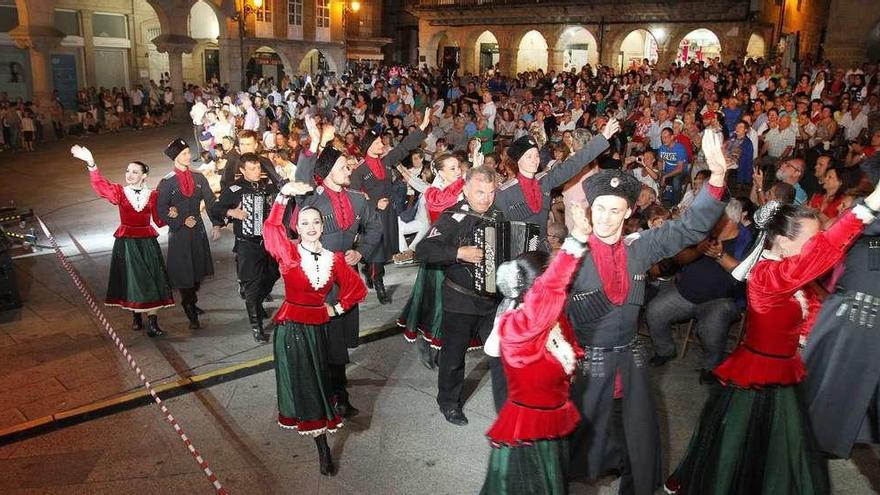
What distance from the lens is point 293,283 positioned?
4590mm

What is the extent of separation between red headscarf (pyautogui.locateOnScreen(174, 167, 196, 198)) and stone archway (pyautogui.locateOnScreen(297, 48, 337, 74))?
111ft

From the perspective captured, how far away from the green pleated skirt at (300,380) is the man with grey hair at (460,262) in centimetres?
113

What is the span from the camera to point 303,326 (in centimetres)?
460

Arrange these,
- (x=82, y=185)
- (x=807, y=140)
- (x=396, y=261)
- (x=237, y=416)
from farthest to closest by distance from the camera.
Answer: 1. (x=82, y=185)
2. (x=807, y=140)
3. (x=396, y=261)
4. (x=237, y=416)

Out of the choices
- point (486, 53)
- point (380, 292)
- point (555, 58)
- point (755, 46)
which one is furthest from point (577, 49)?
point (380, 292)

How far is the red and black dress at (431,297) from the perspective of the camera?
634 centimetres

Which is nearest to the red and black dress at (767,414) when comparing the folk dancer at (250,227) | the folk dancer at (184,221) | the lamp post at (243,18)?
the folk dancer at (250,227)

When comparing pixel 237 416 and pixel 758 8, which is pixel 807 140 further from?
pixel 758 8

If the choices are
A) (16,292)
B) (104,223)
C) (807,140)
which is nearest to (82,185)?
(104,223)

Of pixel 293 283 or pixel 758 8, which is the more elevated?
pixel 758 8

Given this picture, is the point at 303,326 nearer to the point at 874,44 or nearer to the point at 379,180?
the point at 379,180

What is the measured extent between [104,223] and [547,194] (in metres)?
9.61

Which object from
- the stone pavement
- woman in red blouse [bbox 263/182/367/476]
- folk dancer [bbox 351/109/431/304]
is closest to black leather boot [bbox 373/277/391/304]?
folk dancer [bbox 351/109/431/304]

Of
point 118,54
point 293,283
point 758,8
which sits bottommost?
point 293,283
